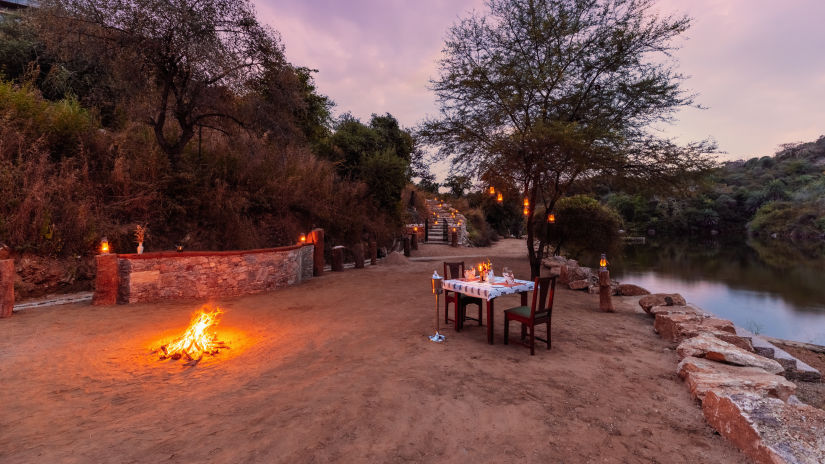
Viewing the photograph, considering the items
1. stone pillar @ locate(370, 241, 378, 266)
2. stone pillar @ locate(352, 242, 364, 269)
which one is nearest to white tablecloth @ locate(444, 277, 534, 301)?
stone pillar @ locate(352, 242, 364, 269)

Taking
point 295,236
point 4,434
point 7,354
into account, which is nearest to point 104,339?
point 7,354

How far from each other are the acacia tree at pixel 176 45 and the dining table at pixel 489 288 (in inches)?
330

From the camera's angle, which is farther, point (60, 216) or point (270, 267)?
point (270, 267)

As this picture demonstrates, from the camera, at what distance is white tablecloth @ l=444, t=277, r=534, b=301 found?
5.32 m

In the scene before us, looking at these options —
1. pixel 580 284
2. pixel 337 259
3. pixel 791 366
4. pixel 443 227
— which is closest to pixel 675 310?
pixel 791 366

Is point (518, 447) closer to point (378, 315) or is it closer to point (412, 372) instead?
point (412, 372)

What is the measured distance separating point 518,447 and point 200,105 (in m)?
11.7

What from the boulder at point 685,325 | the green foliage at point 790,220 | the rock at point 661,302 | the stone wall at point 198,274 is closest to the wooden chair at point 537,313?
the boulder at point 685,325

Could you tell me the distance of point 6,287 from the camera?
6207 mm

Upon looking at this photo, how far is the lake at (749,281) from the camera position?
1218 cm

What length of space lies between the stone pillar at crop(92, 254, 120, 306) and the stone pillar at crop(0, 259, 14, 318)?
116 cm

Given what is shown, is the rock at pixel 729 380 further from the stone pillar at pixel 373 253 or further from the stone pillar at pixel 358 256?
the stone pillar at pixel 373 253

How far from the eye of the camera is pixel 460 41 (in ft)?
35.8

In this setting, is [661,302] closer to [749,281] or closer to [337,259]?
[337,259]
